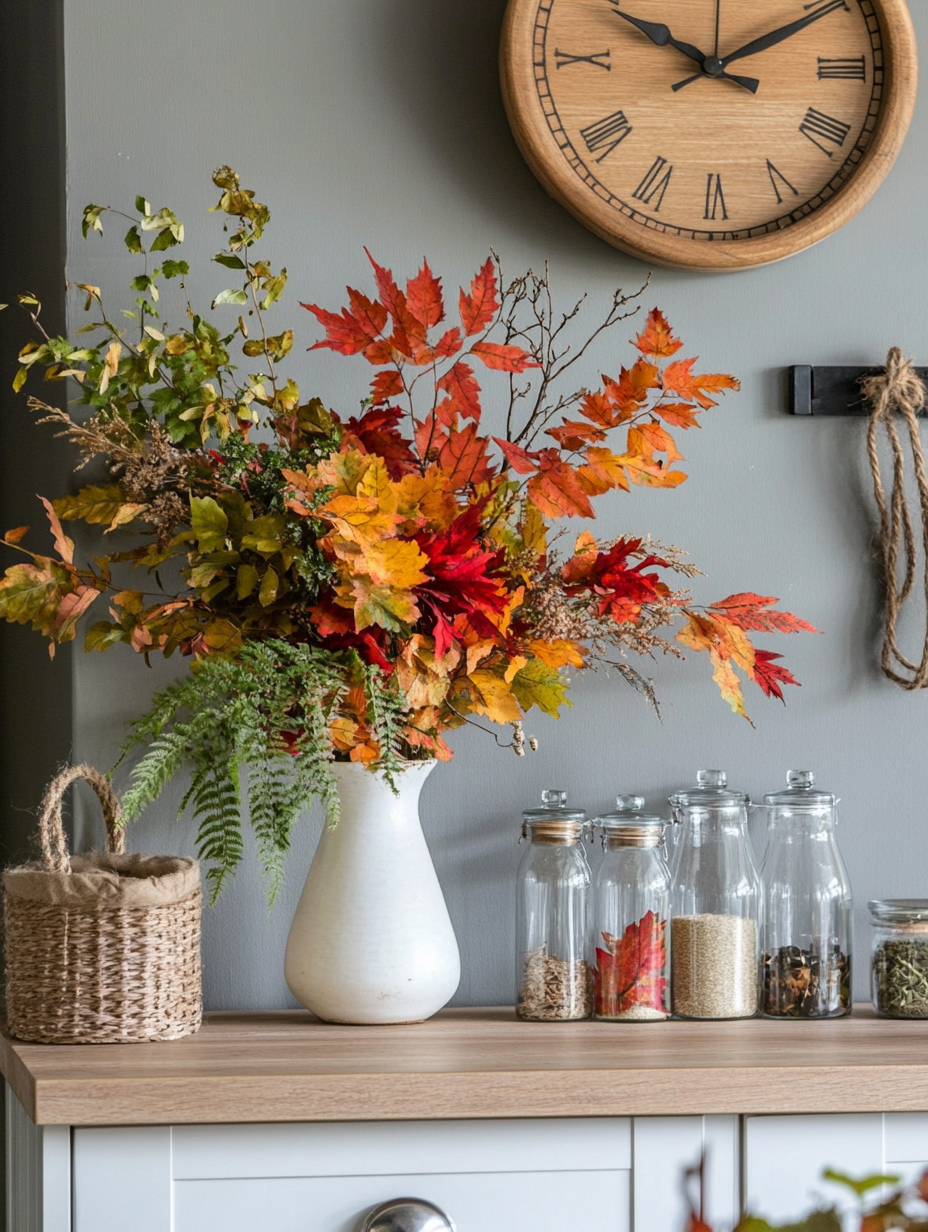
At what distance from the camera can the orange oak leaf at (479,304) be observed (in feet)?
3.63

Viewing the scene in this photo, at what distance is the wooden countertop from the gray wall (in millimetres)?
286

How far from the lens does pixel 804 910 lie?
1232 mm

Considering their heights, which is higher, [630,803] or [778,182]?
[778,182]

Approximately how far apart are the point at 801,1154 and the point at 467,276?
906mm

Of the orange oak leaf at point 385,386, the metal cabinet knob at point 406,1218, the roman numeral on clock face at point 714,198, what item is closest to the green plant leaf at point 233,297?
the orange oak leaf at point 385,386

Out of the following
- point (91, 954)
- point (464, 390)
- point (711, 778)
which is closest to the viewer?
point (91, 954)

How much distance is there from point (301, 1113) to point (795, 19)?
119cm

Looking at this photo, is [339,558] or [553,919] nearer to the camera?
[339,558]

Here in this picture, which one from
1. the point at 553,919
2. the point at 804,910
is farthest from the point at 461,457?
the point at 804,910

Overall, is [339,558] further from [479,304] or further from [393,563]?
[479,304]

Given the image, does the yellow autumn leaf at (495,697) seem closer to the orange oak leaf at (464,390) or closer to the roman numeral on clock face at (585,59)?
the orange oak leaf at (464,390)

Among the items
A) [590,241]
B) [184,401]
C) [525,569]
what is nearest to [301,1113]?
[525,569]

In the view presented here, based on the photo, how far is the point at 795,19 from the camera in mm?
1373

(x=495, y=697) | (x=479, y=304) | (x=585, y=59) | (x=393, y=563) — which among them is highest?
(x=585, y=59)
